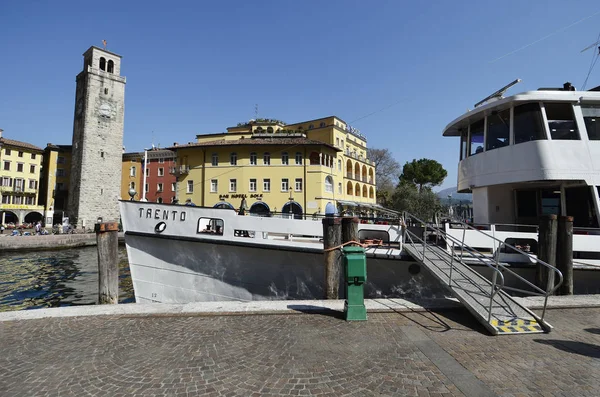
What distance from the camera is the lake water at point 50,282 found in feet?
37.1

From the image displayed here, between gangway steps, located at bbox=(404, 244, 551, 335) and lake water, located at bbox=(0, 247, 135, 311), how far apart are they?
10.2m

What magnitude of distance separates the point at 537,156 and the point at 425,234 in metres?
3.57

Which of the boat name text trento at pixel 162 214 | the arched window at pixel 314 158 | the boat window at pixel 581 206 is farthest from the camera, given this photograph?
the arched window at pixel 314 158

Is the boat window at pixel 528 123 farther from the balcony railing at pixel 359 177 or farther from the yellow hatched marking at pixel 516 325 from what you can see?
the balcony railing at pixel 359 177

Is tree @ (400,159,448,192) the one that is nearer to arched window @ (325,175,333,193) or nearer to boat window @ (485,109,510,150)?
arched window @ (325,175,333,193)

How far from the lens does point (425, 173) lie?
48250 millimetres

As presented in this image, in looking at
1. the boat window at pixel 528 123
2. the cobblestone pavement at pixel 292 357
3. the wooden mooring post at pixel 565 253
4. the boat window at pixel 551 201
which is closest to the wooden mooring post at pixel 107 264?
the cobblestone pavement at pixel 292 357

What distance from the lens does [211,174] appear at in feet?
104

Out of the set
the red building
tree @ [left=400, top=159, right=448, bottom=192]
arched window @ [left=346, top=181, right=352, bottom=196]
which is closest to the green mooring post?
arched window @ [left=346, top=181, right=352, bottom=196]

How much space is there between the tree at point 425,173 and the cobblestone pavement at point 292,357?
Answer: 4496cm

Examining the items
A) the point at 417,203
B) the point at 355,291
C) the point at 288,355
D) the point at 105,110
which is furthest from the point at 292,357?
the point at 105,110

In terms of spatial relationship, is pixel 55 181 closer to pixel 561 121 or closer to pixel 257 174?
pixel 257 174

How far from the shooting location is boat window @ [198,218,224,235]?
27.0 feet

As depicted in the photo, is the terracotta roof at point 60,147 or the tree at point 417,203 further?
the terracotta roof at point 60,147
